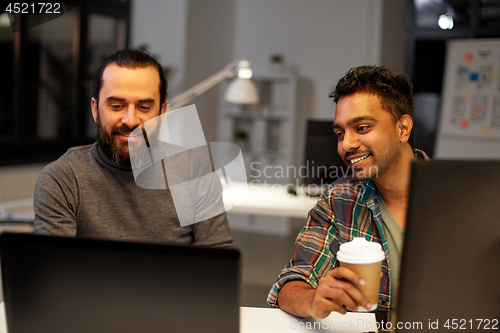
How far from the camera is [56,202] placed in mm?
1245

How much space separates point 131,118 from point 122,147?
82 millimetres

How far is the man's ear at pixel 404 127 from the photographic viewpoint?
1275mm

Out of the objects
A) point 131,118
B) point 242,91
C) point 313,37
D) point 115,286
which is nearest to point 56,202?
point 131,118

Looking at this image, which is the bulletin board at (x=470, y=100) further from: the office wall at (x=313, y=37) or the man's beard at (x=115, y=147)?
the man's beard at (x=115, y=147)

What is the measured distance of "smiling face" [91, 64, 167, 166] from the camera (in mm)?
1297

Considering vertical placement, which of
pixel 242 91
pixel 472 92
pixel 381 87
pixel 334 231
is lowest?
pixel 334 231

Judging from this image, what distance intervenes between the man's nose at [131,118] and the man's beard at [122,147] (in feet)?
0.04

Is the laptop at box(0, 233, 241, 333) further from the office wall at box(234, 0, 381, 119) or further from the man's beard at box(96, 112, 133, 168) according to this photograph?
the office wall at box(234, 0, 381, 119)

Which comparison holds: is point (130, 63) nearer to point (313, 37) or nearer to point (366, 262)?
point (366, 262)

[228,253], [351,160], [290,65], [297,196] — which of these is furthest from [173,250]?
[290,65]

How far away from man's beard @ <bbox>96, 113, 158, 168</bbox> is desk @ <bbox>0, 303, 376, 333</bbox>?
1.53 ft

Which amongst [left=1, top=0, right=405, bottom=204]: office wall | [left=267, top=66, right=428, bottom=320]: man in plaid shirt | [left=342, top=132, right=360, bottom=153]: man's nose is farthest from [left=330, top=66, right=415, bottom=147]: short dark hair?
[left=1, top=0, right=405, bottom=204]: office wall

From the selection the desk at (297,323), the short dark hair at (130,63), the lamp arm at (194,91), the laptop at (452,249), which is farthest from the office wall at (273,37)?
the laptop at (452,249)

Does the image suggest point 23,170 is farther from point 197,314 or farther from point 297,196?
point 197,314
